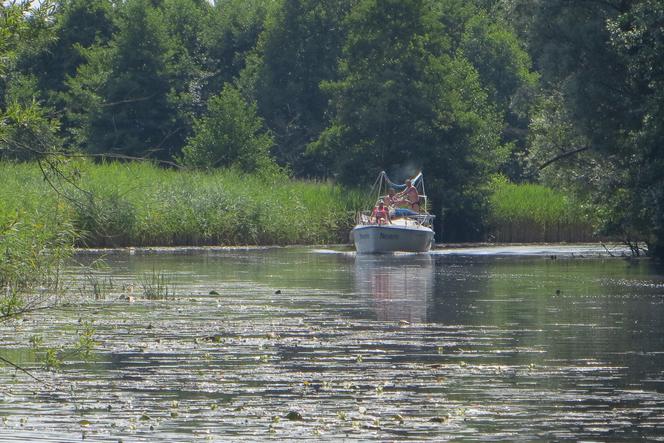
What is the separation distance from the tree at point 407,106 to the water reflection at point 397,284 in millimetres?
16989

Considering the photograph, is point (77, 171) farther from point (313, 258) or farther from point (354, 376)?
point (313, 258)

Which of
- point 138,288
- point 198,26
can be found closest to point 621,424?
point 138,288

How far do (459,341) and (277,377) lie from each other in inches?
164

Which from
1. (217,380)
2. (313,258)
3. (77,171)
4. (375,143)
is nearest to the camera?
(77,171)

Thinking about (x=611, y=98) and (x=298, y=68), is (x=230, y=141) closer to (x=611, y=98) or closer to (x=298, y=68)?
(x=298, y=68)

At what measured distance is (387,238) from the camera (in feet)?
151

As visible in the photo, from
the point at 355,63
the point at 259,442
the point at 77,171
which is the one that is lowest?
the point at 259,442

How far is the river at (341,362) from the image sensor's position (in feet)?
41.9

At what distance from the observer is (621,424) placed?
12.8 meters

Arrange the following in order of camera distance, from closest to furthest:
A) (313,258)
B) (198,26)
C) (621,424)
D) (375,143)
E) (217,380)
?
1. (621,424)
2. (217,380)
3. (313,258)
4. (375,143)
5. (198,26)

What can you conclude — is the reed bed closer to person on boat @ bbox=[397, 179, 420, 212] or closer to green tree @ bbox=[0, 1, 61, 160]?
person on boat @ bbox=[397, 179, 420, 212]

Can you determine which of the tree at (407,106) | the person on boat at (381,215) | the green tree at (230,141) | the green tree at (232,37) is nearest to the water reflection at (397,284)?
the person on boat at (381,215)

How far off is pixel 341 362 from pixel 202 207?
32188 millimetres

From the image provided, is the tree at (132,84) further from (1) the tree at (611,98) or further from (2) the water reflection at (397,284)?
(1) the tree at (611,98)
